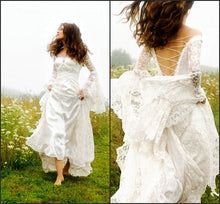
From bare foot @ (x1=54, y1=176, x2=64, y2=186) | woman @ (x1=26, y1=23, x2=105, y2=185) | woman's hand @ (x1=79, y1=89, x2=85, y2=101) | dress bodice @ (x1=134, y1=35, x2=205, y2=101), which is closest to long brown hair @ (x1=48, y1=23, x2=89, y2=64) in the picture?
woman @ (x1=26, y1=23, x2=105, y2=185)

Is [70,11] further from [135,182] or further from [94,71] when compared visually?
[135,182]

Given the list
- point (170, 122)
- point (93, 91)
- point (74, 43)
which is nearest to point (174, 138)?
point (170, 122)

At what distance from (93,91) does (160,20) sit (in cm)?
96

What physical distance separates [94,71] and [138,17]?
0.65 metres

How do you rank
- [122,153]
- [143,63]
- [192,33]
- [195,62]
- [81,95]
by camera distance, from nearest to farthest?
1. [195,62]
2. [192,33]
3. [143,63]
4. [122,153]
5. [81,95]

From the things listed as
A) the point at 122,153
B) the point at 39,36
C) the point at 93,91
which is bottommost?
the point at 122,153

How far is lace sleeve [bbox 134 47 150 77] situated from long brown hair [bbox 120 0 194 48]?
0.07 meters

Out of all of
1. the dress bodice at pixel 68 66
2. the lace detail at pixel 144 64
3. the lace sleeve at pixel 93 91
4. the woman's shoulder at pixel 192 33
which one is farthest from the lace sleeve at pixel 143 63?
the dress bodice at pixel 68 66

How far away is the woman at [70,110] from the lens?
190 inches

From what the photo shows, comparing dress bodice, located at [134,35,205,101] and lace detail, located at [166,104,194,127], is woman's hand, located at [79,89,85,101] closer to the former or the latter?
dress bodice, located at [134,35,205,101]

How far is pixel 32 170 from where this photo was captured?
4949mm

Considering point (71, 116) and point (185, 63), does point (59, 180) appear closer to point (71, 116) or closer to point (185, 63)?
point (71, 116)

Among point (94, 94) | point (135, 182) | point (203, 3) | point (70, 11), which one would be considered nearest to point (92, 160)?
point (94, 94)

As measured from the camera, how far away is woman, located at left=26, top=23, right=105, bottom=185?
15.8 feet
